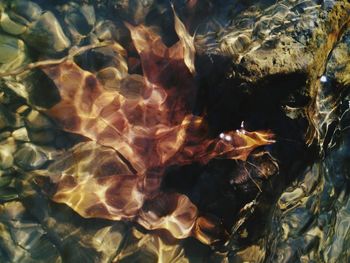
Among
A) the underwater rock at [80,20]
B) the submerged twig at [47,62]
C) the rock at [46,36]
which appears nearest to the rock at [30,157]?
the submerged twig at [47,62]

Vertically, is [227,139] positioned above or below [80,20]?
below

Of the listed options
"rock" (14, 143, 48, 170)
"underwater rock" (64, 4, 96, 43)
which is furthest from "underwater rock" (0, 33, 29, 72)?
"rock" (14, 143, 48, 170)

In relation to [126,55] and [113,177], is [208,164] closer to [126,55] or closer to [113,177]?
[113,177]

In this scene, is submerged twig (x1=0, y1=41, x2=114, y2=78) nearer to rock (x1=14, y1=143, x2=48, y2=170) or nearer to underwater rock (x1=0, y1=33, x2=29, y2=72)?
underwater rock (x1=0, y1=33, x2=29, y2=72)

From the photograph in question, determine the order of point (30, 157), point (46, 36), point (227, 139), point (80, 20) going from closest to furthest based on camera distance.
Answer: point (227, 139) → point (30, 157) → point (46, 36) → point (80, 20)

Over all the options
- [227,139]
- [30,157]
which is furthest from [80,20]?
[227,139]

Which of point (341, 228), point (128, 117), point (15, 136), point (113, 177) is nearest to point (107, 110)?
point (128, 117)

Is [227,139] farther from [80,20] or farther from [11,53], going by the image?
[11,53]

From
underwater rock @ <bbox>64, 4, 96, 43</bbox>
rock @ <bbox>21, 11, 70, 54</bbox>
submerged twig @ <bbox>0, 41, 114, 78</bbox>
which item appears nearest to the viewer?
submerged twig @ <bbox>0, 41, 114, 78</bbox>
